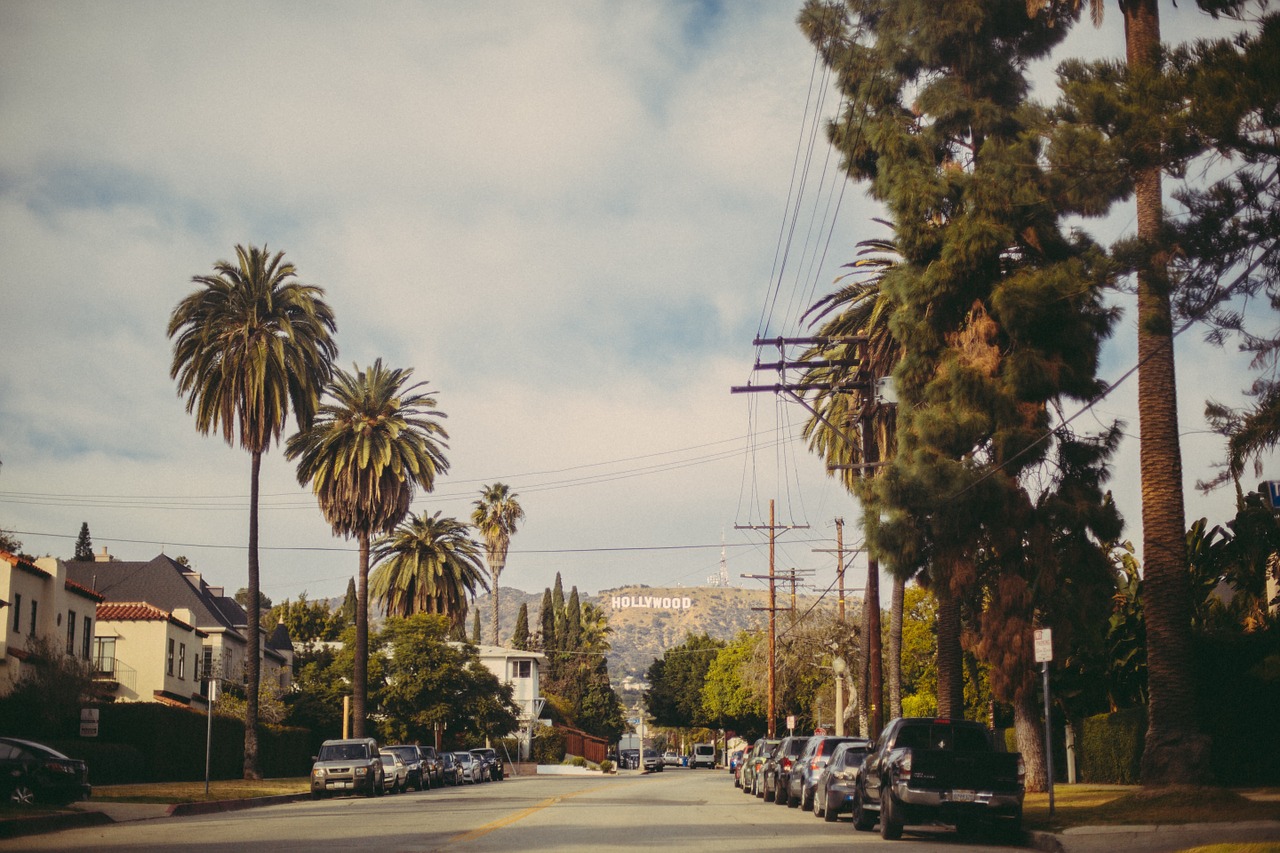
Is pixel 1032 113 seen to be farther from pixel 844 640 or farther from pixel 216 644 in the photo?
pixel 216 644

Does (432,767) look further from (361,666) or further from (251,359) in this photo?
(251,359)

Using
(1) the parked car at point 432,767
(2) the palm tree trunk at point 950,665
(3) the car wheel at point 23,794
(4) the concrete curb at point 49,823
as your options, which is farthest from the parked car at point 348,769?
(2) the palm tree trunk at point 950,665

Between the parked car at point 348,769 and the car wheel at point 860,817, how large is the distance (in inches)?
797

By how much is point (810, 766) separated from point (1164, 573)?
10.9 m

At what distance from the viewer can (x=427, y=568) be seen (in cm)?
6925

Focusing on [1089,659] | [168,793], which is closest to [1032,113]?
[1089,659]

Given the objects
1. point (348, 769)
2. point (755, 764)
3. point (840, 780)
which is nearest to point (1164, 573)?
point (840, 780)

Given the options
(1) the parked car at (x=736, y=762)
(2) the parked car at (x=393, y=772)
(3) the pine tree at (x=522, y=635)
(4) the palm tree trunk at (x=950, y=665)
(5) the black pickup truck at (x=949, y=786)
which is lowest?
(1) the parked car at (x=736, y=762)

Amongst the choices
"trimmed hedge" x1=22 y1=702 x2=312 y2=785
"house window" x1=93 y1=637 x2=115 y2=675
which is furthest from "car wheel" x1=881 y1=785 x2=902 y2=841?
"house window" x1=93 y1=637 x2=115 y2=675

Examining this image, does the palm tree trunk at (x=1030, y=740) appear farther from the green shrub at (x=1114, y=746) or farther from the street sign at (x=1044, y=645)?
the street sign at (x=1044, y=645)

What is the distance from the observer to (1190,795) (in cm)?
1939

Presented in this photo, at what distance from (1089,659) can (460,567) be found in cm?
4092

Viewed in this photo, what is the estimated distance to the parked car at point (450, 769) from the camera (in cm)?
5393

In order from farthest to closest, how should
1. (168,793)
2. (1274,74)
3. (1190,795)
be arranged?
(168,793) → (1190,795) → (1274,74)
